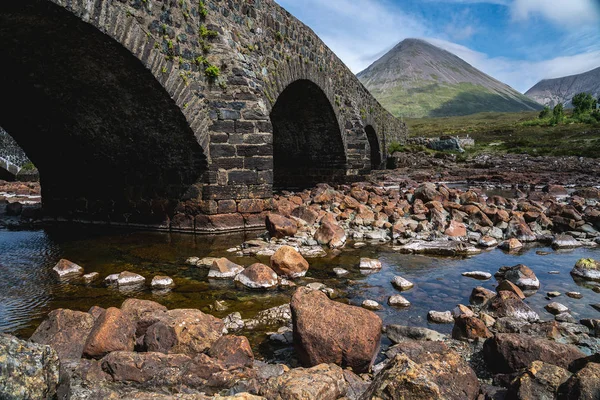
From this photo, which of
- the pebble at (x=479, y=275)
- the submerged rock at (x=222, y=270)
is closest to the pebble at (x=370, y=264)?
the pebble at (x=479, y=275)

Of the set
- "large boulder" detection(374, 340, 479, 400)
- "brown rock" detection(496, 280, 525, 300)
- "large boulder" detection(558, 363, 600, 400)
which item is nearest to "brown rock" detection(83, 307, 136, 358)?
"large boulder" detection(374, 340, 479, 400)

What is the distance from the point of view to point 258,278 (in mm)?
4230

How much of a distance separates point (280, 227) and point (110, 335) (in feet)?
13.9

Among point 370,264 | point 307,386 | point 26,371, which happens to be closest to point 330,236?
point 370,264

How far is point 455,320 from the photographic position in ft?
10.1

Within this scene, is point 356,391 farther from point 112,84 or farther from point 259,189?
point 112,84

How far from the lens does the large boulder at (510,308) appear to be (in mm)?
3219

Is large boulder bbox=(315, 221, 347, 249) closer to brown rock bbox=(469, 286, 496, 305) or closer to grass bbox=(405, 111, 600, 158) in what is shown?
brown rock bbox=(469, 286, 496, 305)

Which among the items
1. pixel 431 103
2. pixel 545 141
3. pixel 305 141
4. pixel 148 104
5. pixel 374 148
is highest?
pixel 431 103

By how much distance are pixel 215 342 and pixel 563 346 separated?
2.04 meters

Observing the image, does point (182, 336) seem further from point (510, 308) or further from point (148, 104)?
point (148, 104)

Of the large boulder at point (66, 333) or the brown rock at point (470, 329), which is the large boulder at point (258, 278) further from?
the brown rock at point (470, 329)

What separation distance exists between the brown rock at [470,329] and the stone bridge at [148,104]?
205 inches

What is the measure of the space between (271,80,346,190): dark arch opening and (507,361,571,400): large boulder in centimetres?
1159
